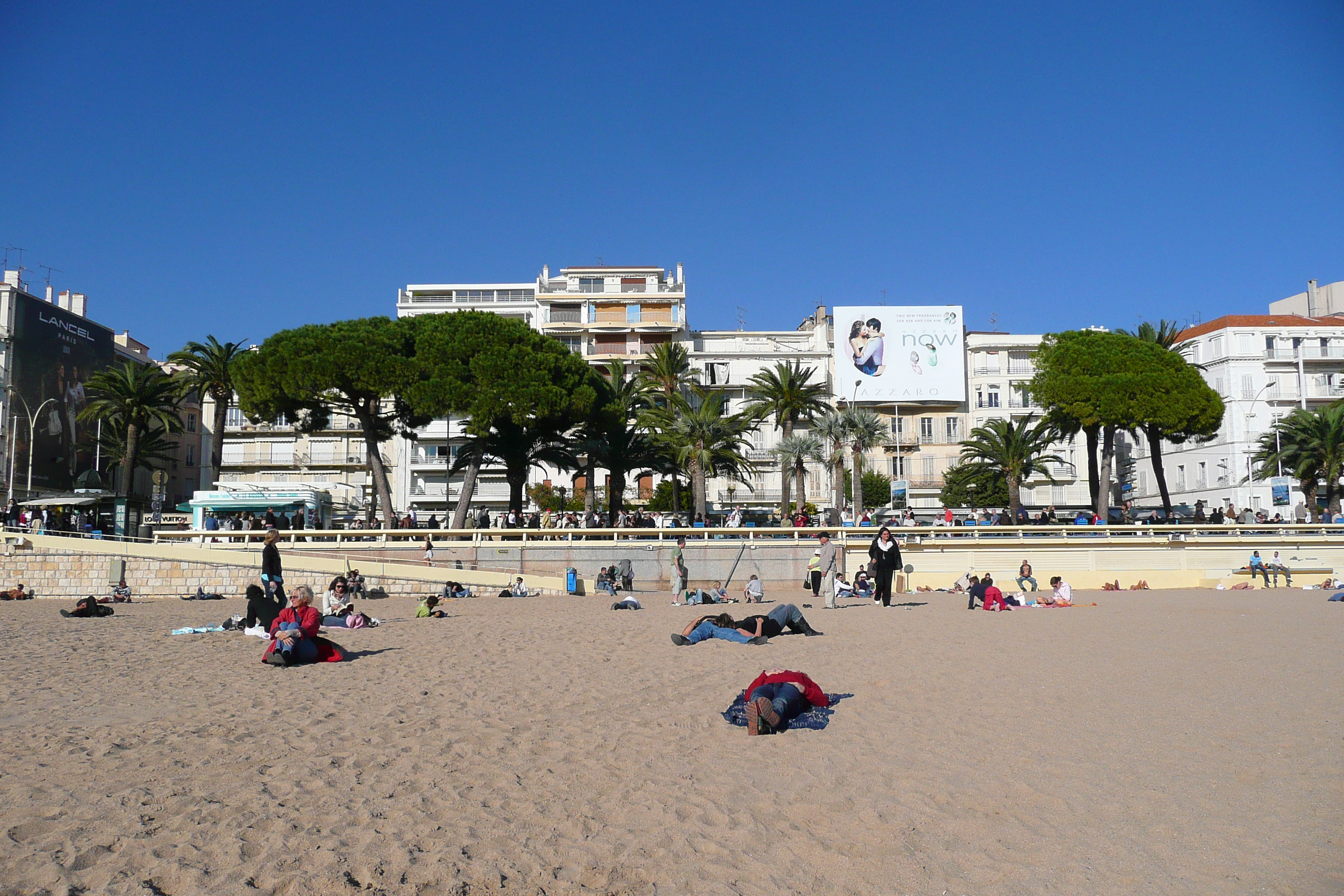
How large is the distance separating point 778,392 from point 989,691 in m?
37.7

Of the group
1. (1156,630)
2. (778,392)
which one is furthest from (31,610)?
(778,392)

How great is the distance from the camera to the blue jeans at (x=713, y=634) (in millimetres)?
12812

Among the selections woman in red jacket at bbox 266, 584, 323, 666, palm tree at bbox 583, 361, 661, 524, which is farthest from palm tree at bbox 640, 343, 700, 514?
woman in red jacket at bbox 266, 584, 323, 666

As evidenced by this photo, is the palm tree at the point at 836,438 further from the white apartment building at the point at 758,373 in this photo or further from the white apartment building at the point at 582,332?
the white apartment building at the point at 582,332

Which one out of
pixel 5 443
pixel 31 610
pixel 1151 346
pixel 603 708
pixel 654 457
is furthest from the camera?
pixel 5 443

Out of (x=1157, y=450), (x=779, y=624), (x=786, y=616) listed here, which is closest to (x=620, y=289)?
(x=1157, y=450)

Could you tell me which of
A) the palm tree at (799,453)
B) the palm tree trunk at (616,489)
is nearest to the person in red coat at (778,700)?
the palm tree trunk at (616,489)

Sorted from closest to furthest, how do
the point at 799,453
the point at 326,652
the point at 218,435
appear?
1. the point at 326,652
2. the point at 799,453
3. the point at 218,435

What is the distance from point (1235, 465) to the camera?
56906 mm

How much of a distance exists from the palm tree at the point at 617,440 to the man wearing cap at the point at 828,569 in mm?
19641

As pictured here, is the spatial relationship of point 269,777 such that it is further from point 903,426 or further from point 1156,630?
point 903,426

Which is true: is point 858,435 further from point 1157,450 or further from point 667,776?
point 667,776

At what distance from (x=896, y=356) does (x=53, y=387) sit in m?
55.0

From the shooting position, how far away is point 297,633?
11.0m
